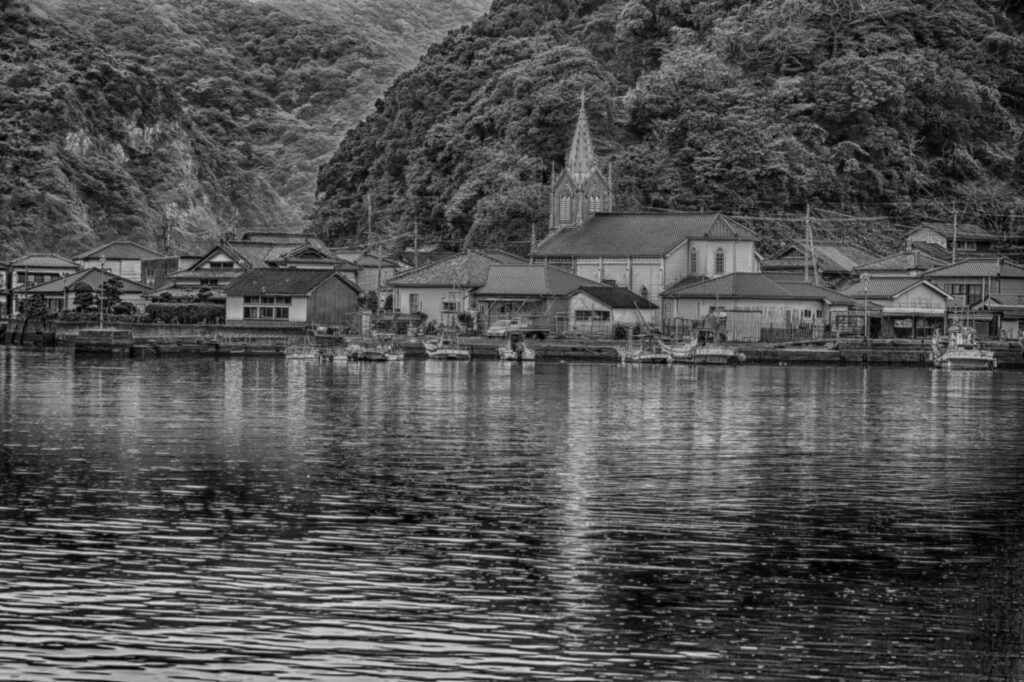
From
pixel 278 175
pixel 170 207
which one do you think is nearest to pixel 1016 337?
pixel 170 207

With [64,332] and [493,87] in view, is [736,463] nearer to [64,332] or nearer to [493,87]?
→ [64,332]

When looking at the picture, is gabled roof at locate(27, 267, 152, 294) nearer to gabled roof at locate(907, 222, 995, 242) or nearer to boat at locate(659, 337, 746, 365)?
boat at locate(659, 337, 746, 365)

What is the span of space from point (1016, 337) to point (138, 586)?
215 ft

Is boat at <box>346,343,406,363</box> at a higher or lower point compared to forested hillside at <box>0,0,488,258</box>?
lower

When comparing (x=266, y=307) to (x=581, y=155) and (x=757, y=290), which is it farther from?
(x=757, y=290)

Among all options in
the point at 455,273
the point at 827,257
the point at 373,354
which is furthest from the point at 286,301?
the point at 827,257

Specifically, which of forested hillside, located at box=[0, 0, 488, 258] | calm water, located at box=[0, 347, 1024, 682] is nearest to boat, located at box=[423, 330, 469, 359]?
calm water, located at box=[0, 347, 1024, 682]

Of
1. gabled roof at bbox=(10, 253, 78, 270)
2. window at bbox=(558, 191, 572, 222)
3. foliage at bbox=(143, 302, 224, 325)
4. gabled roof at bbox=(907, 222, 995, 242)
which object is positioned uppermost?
window at bbox=(558, 191, 572, 222)

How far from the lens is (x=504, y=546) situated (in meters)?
20.5

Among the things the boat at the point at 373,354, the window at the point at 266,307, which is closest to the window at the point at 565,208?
the window at the point at 266,307

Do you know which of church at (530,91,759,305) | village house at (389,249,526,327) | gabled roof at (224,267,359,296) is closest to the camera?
gabled roof at (224,267,359,296)

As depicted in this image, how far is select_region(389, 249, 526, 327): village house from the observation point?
7944 centimetres

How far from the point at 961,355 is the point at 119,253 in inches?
2210

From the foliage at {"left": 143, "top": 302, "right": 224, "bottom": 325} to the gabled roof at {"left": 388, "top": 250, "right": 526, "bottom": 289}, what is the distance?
930 cm
